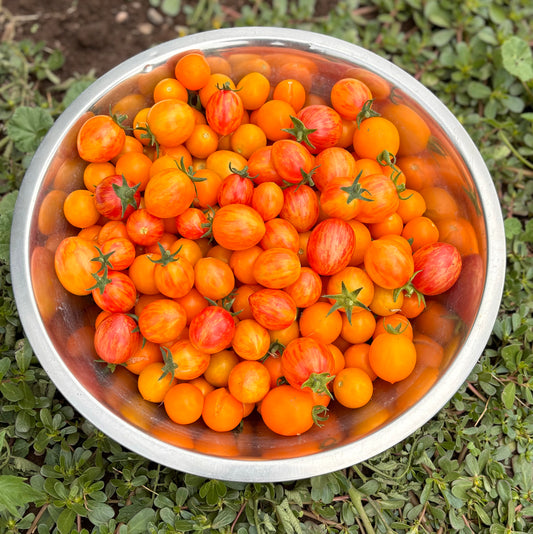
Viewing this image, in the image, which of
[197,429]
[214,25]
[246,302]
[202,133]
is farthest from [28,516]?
[214,25]

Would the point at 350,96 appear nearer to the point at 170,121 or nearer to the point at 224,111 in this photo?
the point at 224,111

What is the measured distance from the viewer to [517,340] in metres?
2.14

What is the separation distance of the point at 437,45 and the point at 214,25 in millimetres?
1113

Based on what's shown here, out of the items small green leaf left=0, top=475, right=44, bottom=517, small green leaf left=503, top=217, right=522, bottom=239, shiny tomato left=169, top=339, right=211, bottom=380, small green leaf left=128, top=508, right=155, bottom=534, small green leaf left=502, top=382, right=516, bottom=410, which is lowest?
small green leaf left=128, top=508, right=155, bottom=534

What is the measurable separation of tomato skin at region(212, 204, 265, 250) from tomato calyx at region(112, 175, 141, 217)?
0.27 m

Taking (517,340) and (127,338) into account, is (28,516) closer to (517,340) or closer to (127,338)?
(127,338)

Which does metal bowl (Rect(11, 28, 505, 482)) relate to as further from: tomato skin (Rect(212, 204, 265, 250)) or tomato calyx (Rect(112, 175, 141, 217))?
tomato skin (Rect(212, 204, 265, 250))

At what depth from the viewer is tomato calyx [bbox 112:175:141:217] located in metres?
1.64

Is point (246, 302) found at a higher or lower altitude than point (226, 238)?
lower

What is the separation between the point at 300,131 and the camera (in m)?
1.73

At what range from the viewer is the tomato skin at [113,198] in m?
1.65

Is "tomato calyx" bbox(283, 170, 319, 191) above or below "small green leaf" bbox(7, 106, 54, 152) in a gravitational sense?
above

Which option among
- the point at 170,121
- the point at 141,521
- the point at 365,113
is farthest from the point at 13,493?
the point at 365,113

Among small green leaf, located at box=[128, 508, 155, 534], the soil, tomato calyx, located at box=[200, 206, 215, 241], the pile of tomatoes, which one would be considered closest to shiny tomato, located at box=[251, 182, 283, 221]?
the pile of tomatoes
